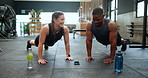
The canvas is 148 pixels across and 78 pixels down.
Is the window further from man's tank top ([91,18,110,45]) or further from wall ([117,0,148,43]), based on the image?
man's tank top ([91,18,110,45])

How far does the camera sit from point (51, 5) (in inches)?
520

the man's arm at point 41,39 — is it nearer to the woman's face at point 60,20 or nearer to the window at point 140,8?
the woman's face at point 60,20

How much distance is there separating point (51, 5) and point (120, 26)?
8.15m

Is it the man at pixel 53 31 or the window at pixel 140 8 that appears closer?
the man at pixel 53 31

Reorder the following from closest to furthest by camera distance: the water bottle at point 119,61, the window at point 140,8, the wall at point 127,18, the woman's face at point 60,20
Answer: the water bottle at point 119,61 → the woman's face at point 60,20 → the window at point 140,8 → the wall at point 127,18

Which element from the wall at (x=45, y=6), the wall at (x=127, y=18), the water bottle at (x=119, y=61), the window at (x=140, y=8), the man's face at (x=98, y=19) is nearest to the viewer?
the water bottle at (x=119, y=61)

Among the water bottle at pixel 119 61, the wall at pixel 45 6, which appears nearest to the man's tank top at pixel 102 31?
the water bottle at pixel 119 61

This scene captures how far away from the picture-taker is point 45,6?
13133 mm

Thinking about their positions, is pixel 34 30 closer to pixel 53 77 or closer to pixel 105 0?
pixel 105 0

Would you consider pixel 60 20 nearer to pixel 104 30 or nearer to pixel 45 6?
pixel 104 30

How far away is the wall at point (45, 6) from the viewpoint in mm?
12922

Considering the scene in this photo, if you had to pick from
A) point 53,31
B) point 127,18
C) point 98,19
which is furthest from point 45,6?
point 98,19

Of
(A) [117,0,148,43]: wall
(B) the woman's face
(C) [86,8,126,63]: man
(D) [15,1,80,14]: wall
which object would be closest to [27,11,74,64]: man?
(B) the woman's face

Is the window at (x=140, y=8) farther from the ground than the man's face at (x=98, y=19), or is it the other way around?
the window at (x=140, y=8)
